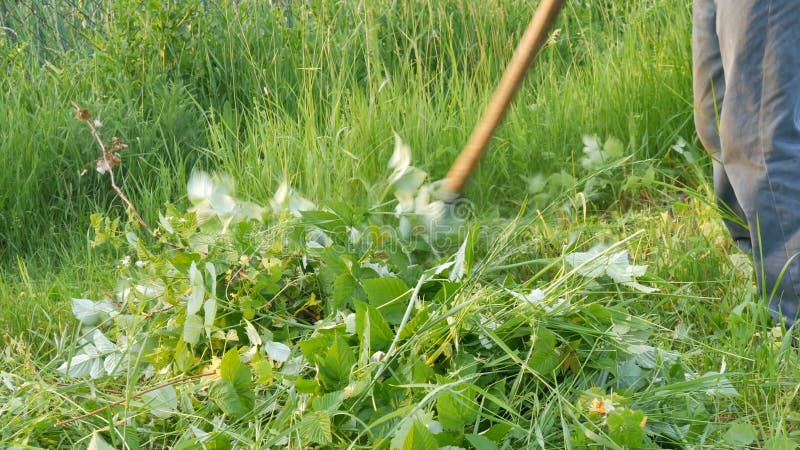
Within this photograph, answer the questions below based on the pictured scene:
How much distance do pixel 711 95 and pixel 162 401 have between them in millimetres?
1731

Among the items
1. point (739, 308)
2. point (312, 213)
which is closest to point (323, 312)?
point (312, 213)

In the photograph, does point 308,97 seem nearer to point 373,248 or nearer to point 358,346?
point 373,248

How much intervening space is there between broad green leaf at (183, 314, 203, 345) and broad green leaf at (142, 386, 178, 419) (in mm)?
164

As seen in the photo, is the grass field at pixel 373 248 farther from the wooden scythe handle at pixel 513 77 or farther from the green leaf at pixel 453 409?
the wooden scythe handle at pixel 513 77

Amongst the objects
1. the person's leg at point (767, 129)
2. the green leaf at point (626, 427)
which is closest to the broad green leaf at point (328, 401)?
the green leaf at point (626, 427)

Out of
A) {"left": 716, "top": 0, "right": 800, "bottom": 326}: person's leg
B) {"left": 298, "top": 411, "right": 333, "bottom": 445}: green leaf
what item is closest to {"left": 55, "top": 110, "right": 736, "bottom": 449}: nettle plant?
{"left": 298, "top": 411, "right": 333, "bottom": 445}: green leaf

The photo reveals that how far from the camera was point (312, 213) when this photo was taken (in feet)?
7.95

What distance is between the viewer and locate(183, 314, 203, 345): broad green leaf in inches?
83.8

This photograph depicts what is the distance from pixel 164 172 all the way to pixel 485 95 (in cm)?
124

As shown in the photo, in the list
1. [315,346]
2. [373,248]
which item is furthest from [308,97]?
[315,346]

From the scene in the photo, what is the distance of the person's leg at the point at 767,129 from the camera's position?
7.34 feet

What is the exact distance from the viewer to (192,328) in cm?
214

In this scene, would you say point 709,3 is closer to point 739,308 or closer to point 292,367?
point 739,308

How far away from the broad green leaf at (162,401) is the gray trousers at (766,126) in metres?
1.48
